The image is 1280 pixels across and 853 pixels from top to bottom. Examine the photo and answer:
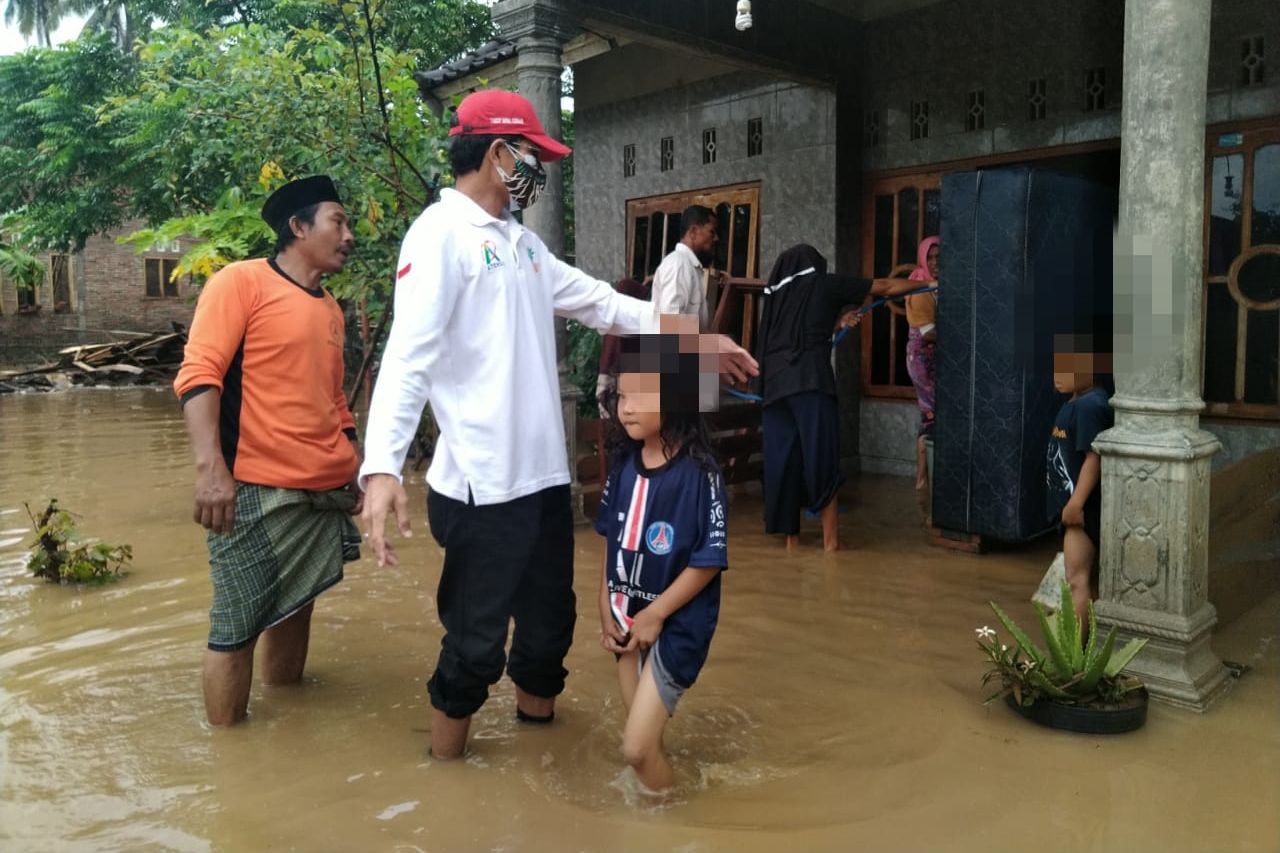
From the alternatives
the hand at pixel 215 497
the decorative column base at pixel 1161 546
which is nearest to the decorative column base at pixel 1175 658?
the decorative column base at pixel 1161 546

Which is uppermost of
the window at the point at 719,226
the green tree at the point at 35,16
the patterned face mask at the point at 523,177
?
the green tree at the point at 35,16

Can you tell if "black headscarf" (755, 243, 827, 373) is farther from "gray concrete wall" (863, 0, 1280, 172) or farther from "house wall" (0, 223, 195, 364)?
"house wall" (0, 223, 195, 364)

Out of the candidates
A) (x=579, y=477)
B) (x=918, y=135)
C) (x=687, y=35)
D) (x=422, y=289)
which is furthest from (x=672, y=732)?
(x=918, y=135)

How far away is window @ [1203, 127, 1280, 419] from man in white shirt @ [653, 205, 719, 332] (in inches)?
126

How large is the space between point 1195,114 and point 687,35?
13.3 ft

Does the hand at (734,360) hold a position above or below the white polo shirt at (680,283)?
below

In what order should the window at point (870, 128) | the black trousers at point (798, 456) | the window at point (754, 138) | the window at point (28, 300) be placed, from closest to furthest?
Result: the black trousers at point (798, 456), the window at point (870, 128), the window at point (754, 138), the window at point (28, 300)

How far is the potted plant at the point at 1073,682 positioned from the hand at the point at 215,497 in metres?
2.71

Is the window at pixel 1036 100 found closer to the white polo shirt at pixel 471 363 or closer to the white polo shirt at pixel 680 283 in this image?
the white polo shirt at pixel 680 283

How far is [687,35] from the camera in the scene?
22.7ft

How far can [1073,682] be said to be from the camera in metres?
3.41

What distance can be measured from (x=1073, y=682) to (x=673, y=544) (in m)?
1.55

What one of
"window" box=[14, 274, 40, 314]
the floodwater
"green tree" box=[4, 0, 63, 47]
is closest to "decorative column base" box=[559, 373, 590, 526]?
the floodwater

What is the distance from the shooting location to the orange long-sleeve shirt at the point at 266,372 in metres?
3.48
